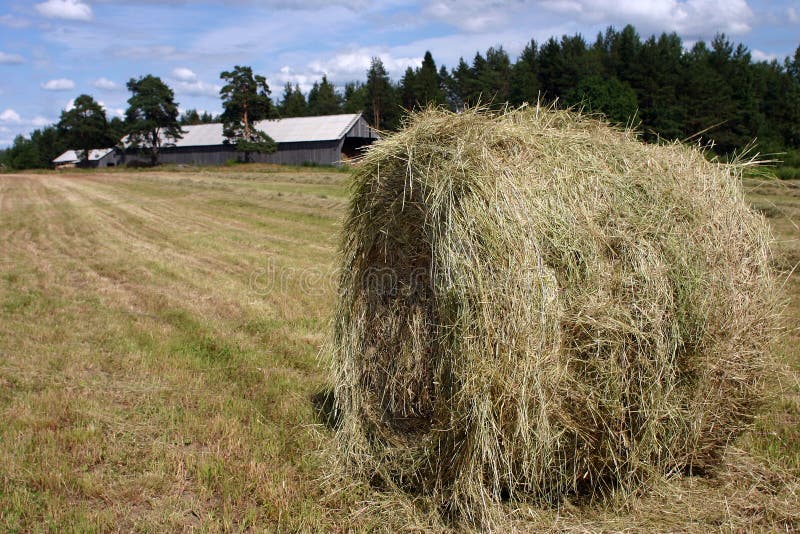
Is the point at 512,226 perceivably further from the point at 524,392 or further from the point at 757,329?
the point at 757,329

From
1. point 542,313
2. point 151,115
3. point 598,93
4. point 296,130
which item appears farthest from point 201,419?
point 151,115

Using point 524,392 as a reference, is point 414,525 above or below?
below

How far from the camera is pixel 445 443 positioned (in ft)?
12.3

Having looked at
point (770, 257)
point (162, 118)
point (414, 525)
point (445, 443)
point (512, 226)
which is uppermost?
point (162, 118)

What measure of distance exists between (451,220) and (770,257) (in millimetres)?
2440

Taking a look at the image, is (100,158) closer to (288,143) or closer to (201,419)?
(288,143)

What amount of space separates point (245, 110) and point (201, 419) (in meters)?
64.0

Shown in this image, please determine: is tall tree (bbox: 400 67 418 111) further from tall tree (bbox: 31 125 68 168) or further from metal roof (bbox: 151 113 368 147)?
tall tree (bbox: 31 125 68 168)

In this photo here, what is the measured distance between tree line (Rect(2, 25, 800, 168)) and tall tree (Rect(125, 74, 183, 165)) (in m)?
0.11

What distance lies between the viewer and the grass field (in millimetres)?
3836

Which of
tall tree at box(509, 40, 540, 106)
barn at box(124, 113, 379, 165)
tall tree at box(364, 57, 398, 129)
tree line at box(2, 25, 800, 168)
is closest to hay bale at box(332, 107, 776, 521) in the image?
tree line at box(2, 25, 800, 168)

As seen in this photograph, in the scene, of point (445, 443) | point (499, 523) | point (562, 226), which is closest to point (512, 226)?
point (562, 226)

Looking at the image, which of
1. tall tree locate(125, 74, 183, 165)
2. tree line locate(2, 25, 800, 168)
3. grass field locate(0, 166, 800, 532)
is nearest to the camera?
grass field locate(0, 166, 800, 532)

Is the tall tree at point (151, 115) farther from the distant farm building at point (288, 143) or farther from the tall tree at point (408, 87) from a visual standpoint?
the tall tree at point (408, 87)
